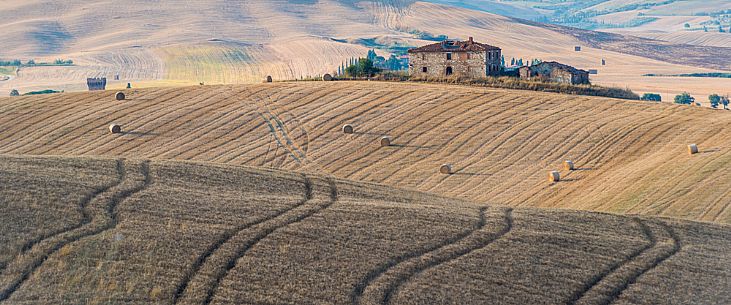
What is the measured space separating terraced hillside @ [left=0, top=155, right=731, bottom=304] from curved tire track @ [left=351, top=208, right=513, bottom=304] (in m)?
0.05

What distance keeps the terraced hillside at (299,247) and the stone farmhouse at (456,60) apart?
49.4 m

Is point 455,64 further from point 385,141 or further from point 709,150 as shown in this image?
point 709,150

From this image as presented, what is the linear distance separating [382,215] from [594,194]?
18.6 meters

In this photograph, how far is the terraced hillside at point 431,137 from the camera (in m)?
43.4

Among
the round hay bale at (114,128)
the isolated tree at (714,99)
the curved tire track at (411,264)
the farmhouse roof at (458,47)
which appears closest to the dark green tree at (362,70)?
the farmhouse roof at (458,47)

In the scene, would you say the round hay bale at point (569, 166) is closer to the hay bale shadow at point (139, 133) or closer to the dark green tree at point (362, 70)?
the hay bale shadow at point (139, 133)

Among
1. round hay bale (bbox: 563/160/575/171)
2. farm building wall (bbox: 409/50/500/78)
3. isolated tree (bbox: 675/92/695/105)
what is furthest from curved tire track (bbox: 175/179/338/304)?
isolated tree (bbox: 675/92/695/105)

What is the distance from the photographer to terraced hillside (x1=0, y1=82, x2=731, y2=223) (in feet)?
143

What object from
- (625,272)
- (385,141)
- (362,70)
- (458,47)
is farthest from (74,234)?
(458,47)

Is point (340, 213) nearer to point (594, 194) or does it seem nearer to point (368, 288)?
point (368, 288)

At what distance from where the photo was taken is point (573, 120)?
2312 inches

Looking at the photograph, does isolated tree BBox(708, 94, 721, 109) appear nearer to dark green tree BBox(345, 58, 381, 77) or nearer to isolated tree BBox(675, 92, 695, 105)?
isolated tree BBox(675, 92, 695, 105)

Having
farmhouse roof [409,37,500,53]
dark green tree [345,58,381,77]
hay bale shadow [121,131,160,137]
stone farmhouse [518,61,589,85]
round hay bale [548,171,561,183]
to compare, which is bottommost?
round hay bale [548,171,561,183]

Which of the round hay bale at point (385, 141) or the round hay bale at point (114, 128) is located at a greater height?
the round hay bale at point (114, 128)
